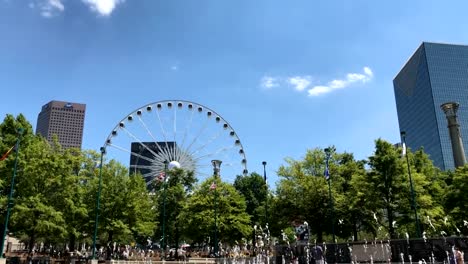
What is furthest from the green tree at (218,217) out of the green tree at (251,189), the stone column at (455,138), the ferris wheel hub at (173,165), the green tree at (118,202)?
the stone column at (455,138)

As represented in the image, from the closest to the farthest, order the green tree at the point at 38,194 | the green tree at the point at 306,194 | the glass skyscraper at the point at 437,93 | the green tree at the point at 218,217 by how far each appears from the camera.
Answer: the green tree at the point at 38,194
the green tree at the point at 306,194
the green tree at the point at 218,217
the glass skyscraper at the point at 437,93

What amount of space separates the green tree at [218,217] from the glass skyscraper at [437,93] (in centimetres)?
12092

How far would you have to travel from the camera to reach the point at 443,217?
3988cm

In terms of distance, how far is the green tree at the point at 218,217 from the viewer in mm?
50125

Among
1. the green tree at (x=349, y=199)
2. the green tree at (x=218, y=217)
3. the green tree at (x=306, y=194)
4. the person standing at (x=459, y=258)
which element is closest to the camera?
the person standing at (x=459, y=258)

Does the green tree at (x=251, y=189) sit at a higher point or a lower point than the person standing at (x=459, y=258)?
higher

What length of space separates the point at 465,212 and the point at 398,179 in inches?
269

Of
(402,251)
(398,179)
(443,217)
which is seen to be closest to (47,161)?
(402,251)

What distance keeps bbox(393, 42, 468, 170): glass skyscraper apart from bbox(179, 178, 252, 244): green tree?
121 meters

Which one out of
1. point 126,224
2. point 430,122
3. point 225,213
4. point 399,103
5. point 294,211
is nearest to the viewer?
point 126,224

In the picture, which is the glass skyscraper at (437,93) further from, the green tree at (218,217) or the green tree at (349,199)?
the green tree at (218,217)

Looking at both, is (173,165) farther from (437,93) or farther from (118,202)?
(437,93)

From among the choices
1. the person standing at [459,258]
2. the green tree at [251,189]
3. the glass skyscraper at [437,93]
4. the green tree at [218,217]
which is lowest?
the person standing at [459,258]

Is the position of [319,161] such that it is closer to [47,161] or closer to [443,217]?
[443,217]
